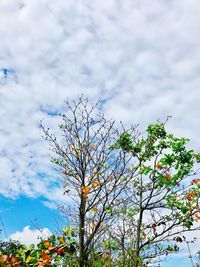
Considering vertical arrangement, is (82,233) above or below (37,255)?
above

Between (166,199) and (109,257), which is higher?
(166,199)

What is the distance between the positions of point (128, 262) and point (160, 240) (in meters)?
0.99

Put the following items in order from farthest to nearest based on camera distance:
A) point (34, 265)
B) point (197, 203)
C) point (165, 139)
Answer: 1. point (165, 139)
2. point (197, 203)
3. point (34, 265)

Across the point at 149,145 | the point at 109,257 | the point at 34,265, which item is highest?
the point at 149,145

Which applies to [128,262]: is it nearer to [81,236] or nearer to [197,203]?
[81,236]

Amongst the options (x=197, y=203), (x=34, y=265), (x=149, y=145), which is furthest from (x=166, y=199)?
(x=34, y=265)

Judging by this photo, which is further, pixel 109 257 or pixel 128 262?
pixel 128 262

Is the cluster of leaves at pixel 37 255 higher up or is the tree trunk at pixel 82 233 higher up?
the tree trunk at pixel 82 233

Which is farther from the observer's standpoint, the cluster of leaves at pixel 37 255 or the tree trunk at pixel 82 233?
the tree trunk at pixel 82 233

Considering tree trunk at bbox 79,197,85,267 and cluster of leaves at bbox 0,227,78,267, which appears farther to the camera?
tree trunk at bbox 79,197,85,267

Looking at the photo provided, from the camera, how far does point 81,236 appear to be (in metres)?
6.68

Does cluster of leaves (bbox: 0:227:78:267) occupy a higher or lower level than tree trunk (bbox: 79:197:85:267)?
lower

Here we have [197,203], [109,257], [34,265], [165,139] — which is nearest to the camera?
[34,265]

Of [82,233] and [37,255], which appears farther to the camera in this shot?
[82,233]
